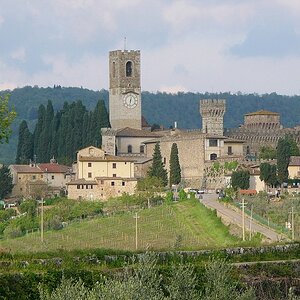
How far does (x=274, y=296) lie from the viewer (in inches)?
1100

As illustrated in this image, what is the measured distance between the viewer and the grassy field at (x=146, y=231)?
172 ft

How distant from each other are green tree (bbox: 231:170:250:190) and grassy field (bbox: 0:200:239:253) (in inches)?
196

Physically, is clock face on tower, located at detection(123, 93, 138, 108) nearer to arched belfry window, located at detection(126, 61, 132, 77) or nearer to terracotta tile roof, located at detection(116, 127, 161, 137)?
arched belfry window, located at detection(126, 61, 132, 77)

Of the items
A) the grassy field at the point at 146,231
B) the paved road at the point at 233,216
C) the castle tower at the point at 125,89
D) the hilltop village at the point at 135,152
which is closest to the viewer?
the paved road at the point at 233,216

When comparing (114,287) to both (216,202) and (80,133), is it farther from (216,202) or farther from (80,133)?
(80,133)

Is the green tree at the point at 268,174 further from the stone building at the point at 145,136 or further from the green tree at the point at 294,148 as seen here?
the green tree at the point at 294,148

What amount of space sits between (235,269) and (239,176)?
4305 centimetres

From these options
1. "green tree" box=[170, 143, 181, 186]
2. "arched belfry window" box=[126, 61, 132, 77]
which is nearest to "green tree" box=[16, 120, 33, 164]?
"arched belfry window" box=[126, 61, 132, 77]

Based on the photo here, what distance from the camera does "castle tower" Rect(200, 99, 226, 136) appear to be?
272 feet

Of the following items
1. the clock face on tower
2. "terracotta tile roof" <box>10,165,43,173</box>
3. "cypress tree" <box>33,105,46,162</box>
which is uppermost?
the clock face on tower

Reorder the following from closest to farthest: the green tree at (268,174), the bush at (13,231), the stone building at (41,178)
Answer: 1. the bush at (13,231)
2. the green tree at (268,174)
3. the stone building at (41,178)

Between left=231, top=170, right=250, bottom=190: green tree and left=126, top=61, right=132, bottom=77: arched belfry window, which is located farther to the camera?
left=126, top=61, right=132, bottom=77: arched belfry window

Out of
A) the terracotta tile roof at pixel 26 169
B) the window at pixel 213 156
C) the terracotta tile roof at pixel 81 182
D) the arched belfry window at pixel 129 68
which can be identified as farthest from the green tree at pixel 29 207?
the arched belfry window at pixel 129 68

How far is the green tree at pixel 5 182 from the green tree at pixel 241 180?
14.6 metres
